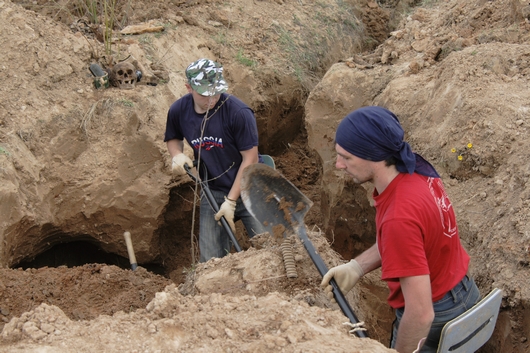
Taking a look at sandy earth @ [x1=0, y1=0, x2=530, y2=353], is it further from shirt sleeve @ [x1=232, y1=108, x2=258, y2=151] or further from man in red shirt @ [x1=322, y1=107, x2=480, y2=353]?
shirt sleeve @ [x1=232, y1=108, x2=258, y2=151]

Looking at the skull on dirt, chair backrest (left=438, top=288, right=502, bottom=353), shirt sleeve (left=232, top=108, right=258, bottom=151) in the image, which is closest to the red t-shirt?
chair backrest (left=438, top=288, right=502, bottom=353)

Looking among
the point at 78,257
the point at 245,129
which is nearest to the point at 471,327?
the point at 245,129

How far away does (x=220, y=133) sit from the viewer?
4141 mm

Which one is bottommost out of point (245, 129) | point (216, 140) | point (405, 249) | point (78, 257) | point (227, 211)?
point (78, 257)

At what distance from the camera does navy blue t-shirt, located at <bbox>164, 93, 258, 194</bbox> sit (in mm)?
4078

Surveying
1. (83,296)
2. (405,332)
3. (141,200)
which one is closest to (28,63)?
(141,200)

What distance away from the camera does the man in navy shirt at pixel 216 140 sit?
13.2 feet

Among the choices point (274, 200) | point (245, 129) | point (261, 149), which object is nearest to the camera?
point (274, 200)

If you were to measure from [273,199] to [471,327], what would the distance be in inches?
57.0

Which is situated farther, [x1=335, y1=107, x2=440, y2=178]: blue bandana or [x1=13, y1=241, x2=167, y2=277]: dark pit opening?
[x1=13, y1=241, x2=167, y2=277]: dark pit opening

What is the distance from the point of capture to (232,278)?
10.7 feet

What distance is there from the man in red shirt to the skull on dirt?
11.2 feet

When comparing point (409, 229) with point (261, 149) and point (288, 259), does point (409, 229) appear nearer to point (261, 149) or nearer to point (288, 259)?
point (288, 259)

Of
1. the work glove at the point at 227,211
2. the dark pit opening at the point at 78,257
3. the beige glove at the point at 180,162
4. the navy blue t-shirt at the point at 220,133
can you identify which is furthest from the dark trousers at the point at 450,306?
the dark pit opening at the point at 78,257
